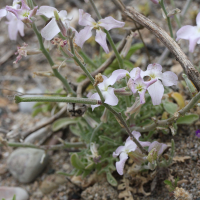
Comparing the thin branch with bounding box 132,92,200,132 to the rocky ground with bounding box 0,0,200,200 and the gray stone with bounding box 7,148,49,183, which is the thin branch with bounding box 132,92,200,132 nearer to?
the rocky ground with bounding box 0,0,200,200

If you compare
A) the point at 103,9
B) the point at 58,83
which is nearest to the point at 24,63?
the point at 58,83

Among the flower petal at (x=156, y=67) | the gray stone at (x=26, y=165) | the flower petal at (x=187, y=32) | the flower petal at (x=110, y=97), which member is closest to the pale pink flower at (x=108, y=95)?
the flower petal at (x=110, y=97)

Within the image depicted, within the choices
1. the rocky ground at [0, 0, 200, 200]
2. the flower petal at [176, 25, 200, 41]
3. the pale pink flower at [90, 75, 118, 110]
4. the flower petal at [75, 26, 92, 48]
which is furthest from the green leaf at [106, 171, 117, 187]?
the flower petal at [176, 25, 200, 41]

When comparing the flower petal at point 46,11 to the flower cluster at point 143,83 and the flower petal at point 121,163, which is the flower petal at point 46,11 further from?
the flower petal at point 121,163

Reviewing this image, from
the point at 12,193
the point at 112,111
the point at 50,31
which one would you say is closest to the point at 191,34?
the point at 112,111

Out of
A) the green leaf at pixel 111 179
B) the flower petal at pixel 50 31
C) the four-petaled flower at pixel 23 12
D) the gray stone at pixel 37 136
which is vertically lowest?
the gray stone at pixel 37 136

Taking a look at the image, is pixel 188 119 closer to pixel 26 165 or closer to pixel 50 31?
pixel 50 31
